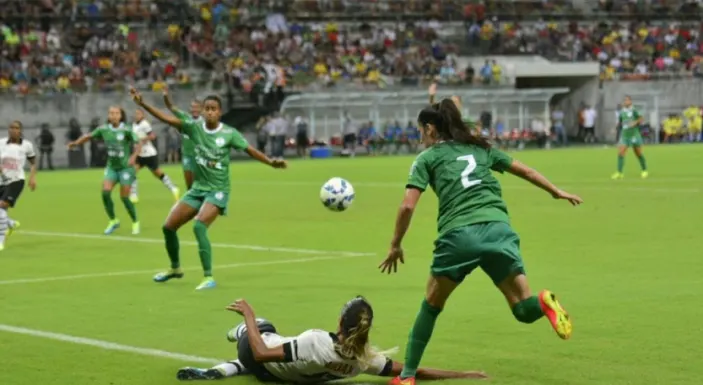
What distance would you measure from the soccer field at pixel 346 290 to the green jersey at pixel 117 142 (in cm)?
129

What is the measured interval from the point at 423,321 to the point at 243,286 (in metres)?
6.65

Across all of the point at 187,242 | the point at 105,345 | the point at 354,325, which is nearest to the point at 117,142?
the point at 187,242

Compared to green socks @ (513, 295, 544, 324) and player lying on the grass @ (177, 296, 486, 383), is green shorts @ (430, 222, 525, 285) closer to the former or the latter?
green socks @ (513, 295, 544, 324)

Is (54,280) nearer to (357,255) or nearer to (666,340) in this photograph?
(357,255)

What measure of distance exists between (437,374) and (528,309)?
2.69ft

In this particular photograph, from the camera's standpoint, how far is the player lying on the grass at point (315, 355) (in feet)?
28.6

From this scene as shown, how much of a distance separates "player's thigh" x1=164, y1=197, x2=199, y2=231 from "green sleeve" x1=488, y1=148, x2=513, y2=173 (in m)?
6.64

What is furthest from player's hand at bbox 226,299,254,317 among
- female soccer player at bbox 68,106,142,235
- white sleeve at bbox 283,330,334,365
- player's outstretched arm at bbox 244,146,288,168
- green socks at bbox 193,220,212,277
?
female soccer player at bbox 68,106,142,235

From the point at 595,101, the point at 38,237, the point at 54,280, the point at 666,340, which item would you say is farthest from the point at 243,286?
the point at 595,101

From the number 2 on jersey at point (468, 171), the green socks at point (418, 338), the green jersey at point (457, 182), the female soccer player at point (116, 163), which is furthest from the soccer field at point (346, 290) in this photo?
the number 2 on jersey at point (468, 171)

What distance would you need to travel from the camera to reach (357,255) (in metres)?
18.8

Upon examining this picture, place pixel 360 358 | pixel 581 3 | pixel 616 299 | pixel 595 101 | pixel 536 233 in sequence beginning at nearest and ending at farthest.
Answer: pixel 360 358 < pixel 616 299 < pixel 536 233 < pixel 595 101 < pixel 581 3

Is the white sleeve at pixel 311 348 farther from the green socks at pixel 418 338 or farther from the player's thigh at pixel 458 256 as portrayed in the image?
the player's thigh at pixel 458 256

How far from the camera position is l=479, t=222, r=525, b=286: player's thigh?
8.98m
